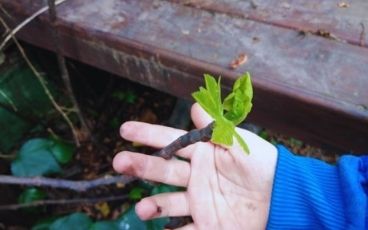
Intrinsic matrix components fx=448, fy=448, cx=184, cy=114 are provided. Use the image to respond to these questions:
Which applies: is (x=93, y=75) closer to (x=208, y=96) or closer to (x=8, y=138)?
(x=8, y=138)

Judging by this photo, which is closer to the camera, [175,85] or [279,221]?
[279,221]

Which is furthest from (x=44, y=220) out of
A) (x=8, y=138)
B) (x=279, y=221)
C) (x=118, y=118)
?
(x=279, y=221)

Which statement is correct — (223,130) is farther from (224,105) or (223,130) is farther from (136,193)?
(136,193)

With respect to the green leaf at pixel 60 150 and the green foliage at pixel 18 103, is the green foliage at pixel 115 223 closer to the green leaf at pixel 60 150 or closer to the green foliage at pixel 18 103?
the green leaf at pixel 60 150

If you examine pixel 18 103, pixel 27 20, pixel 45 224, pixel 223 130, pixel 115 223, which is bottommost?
pixel 45 224

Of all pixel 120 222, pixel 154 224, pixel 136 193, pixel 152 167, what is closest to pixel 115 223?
pixel 120 222

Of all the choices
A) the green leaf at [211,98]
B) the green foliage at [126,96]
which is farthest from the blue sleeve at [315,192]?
the green foliage at [126,96]
